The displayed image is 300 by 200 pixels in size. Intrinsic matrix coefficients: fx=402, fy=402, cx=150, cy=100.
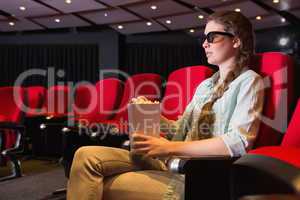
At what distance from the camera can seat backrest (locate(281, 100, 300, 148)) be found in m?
1.43

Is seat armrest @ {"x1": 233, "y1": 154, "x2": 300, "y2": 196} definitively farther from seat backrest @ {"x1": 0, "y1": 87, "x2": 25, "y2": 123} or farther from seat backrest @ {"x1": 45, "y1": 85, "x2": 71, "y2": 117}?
seat backrest @ {"x1": 45, "y1": 85, "x2": 71, "y2": 117}

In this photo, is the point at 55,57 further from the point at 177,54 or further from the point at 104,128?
the point at 104,128

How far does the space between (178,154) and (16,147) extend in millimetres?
2441

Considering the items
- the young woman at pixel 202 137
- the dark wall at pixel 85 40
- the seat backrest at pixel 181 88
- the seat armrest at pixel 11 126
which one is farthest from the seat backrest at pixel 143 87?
the dark wall at pixel 85 40

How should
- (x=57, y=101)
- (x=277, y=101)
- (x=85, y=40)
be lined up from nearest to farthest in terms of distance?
(x=277, y=101) → (x=57, y=101) → (x=85, y=40)

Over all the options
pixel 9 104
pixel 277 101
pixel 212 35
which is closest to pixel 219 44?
pixel 212 35

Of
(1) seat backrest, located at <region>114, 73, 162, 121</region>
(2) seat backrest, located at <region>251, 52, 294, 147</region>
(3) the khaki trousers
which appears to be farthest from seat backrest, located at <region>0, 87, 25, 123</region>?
(2) seat backrest, located at <region>251, 52, 294, 147</region>

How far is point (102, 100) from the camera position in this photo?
12.4ft

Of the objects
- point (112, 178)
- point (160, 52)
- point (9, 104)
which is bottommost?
point (112, 178)

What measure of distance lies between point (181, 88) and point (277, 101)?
1273 millimetres

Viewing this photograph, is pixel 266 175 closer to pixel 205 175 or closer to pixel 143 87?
pixel 205 175

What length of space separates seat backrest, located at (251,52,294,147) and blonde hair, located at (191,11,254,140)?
4.8 inches

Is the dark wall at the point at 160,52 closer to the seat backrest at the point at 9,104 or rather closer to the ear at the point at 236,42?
the seat backrest at the point at 9,104

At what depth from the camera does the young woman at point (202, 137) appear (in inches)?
56.3
